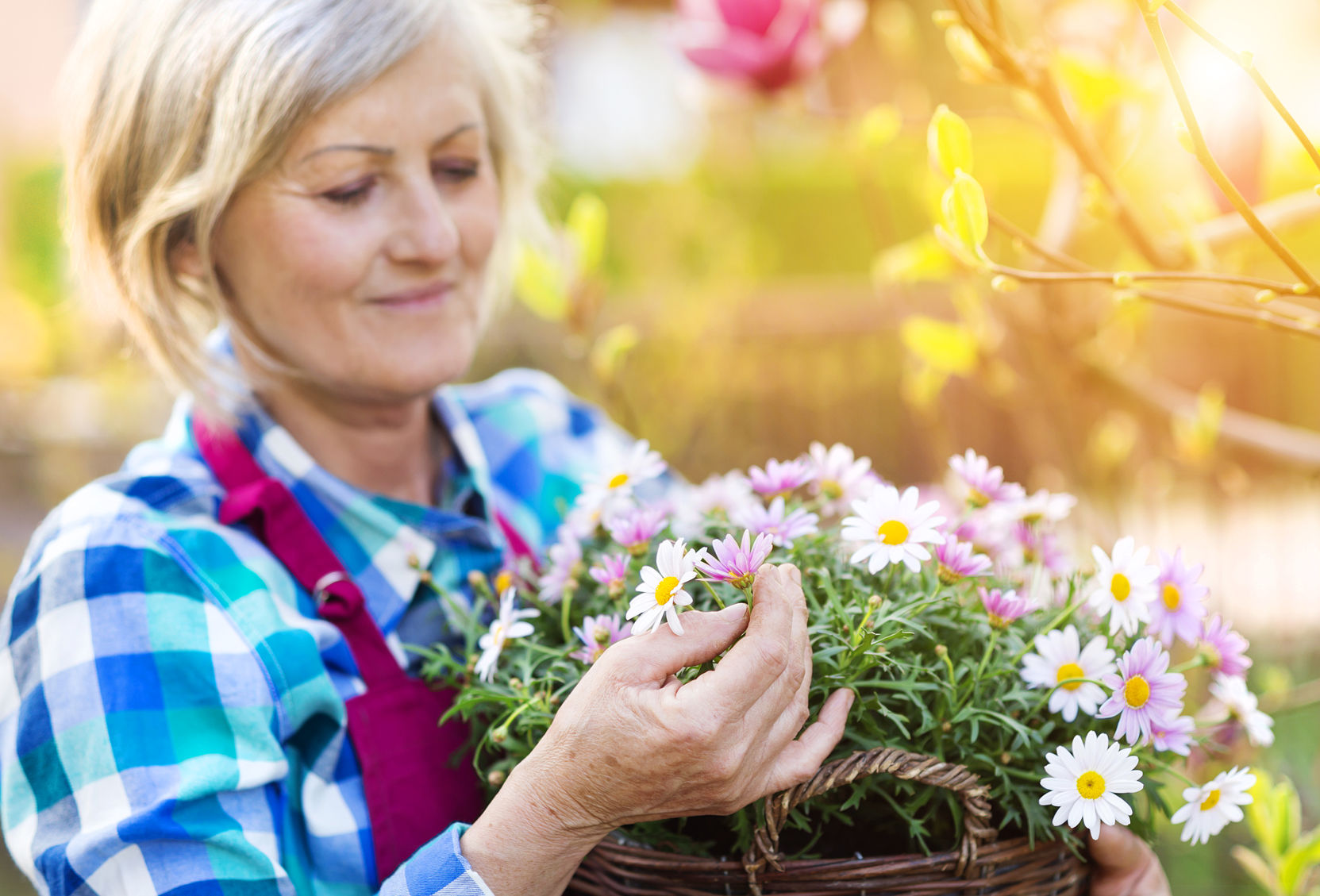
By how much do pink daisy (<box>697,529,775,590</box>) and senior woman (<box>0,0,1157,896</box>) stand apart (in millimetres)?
13

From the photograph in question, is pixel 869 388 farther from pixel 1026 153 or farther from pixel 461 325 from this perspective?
pixel 461 325

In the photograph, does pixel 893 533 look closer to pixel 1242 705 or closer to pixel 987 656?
pixel 987 656

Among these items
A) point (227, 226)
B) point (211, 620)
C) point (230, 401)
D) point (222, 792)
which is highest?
point (227, 226)

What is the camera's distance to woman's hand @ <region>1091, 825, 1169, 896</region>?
2.64ft

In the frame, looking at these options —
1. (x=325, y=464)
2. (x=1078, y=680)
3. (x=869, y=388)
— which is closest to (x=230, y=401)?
(x=325, y=464)

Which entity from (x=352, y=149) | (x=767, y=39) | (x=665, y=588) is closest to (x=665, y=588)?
(x=665, y=588)

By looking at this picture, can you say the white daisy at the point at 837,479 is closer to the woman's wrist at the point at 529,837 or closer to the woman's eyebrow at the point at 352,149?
the woman's wrist at the point at 529,837

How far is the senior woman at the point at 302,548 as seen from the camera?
713 millimetres

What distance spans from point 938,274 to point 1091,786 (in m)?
0.59

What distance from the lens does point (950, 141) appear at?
726 mm

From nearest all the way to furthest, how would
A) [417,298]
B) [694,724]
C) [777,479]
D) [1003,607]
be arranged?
[694,724] → [1003,607] → [777,479] → [417,298]

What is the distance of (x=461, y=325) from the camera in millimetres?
1121

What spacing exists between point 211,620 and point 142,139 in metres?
0.48

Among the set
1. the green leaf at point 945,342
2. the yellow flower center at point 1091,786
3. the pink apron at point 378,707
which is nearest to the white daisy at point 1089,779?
the yellow flower center at point 1091,786
